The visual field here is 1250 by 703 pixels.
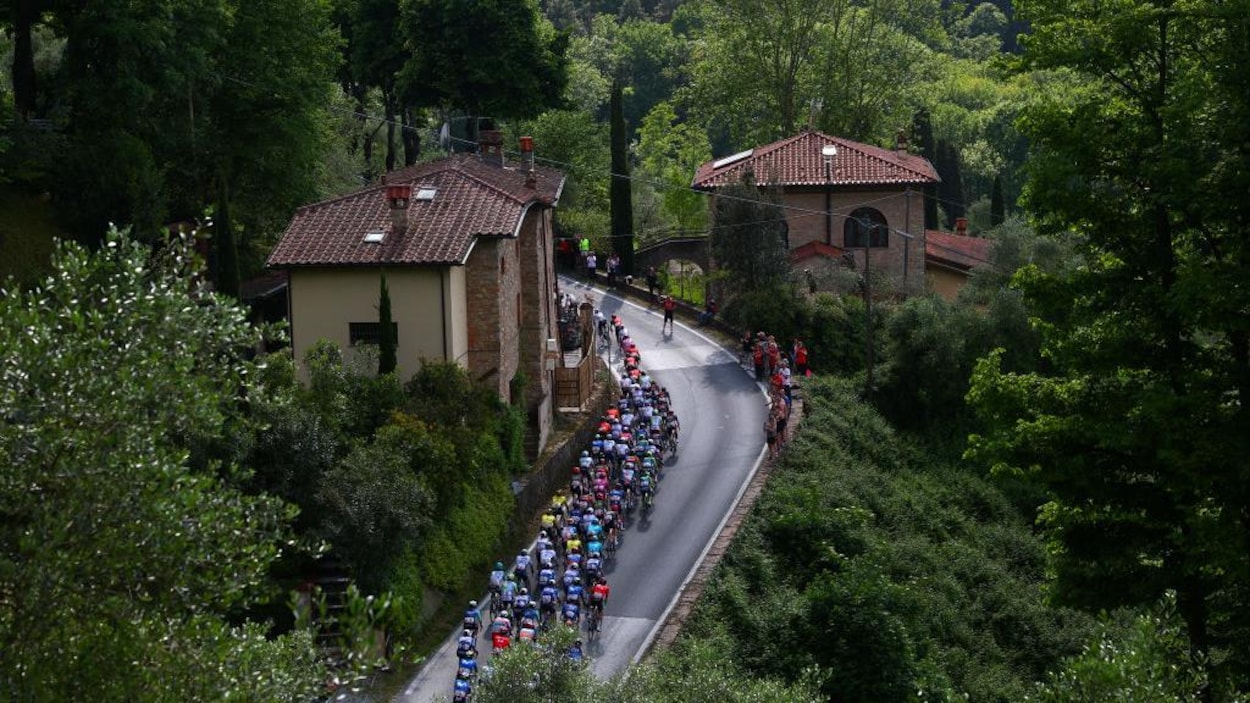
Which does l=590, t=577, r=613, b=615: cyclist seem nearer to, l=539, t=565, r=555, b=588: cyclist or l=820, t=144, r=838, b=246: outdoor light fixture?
l=539, t=565, r=555, b=588: cyclist

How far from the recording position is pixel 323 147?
47375 millimetres

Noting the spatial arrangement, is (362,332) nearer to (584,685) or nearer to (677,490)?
(677,490)

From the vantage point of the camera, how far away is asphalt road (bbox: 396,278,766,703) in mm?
28297

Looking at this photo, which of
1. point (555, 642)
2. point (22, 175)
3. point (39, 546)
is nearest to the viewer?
point (39, 546)

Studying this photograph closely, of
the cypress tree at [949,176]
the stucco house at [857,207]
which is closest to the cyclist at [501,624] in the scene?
the stucco house at [857,207]

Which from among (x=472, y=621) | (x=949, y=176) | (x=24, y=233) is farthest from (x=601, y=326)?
(x=949, y=176)

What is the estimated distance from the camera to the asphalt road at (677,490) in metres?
28.3

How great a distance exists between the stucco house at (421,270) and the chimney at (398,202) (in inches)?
0.9

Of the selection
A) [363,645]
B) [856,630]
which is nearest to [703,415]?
[856,630]

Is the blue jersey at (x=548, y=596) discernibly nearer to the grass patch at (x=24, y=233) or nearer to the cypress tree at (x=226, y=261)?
the cypress tree at (x=226, y=261)

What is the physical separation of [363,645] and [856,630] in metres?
18.5

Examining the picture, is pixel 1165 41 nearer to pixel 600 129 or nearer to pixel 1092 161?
pixel 1092 161

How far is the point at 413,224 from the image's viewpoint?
35.4 meters

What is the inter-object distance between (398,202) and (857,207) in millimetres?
24286
